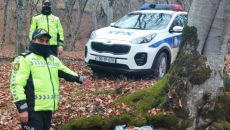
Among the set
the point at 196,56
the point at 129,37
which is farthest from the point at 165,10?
the point at 196,56

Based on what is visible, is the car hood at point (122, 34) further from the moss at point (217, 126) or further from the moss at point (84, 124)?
the moss at point (217, 126)

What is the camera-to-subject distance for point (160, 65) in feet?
28.3

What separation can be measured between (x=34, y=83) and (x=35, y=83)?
1 cm

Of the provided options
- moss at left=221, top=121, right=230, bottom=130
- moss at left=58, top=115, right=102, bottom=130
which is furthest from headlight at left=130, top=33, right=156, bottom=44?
moss at left=221, top=121, right=230, bottom=130

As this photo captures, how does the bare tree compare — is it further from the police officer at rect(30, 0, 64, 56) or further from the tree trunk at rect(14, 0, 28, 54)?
the tree trunk at rect(14, 0, 28, 54)

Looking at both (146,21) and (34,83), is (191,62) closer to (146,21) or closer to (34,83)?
(34,83)

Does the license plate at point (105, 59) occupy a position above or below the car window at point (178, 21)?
below

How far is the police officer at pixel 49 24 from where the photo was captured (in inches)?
325

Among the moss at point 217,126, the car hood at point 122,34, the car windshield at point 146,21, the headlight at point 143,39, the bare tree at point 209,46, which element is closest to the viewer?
the moss at point 217,126

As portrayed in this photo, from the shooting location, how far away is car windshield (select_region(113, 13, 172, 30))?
905 centimetres

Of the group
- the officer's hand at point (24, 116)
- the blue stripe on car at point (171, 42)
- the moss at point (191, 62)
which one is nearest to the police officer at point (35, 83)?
the officer's hand at point (24, 116)

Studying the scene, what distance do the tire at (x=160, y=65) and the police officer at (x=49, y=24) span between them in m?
2.61

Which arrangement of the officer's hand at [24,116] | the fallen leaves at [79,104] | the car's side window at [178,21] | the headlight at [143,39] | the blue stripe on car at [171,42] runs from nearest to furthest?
the officer's hand at [24,116]
the fallen leaves at [79,104]
the headlight at [143,39]
the blue stripe on car at [171,42]
the car's side window at [178,21]

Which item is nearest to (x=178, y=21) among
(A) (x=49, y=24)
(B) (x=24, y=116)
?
(A) (x=49, y=24)
